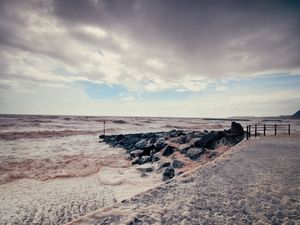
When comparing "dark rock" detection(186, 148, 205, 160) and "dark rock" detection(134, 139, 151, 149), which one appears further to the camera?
"dark rock" detection(134, 139, 151, 149)

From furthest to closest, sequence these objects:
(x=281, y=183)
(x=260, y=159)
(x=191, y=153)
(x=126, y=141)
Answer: (x=126, y=141) → (x=191, y=153) → (x=260, y=159) → (x=281, y=183)

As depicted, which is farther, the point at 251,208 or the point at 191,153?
the point at 191,153

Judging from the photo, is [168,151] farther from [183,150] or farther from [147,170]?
[147,170]

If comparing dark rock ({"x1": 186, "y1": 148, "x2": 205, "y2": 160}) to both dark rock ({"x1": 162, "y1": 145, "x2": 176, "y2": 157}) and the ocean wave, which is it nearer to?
dark rock ({"x1": 162, "y1": 145, "x2": 176, "y2": 157})

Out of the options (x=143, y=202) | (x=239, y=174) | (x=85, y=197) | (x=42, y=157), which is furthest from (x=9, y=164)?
(x=239, y=174)

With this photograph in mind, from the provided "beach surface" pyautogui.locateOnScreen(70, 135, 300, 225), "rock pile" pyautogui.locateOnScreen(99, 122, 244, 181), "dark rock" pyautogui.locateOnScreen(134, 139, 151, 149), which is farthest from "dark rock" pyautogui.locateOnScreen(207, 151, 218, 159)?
"dark rock" pyautogui.locateOnScreen(134, 139, 151, 149)

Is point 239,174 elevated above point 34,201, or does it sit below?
above

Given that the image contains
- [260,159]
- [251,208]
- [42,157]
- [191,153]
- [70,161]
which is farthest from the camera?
[42,157]

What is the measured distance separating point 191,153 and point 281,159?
16.3 ft

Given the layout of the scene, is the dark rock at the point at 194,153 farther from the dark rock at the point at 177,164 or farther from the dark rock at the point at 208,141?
the dark rock at the point at 208,141

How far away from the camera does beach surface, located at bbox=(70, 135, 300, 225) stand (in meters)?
4.18

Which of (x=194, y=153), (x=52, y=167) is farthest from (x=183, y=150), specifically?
(x=52, y=167)

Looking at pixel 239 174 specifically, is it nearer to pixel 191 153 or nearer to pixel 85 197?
pixel 85 197

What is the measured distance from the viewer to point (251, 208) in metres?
4.70
